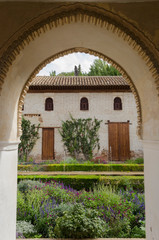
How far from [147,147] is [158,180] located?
60 centimetres

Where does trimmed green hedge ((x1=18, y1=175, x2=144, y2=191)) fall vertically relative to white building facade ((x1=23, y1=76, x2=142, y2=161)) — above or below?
below

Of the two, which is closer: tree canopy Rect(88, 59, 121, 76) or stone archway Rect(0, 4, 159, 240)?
stone archway Rect(0, 4, 159, 240)

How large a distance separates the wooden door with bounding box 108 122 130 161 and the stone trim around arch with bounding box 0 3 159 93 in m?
10.6

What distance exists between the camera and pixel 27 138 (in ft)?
41.4

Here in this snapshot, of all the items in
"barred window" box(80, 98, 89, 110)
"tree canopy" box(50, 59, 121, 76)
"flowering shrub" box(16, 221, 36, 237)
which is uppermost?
"tree canopy" box(50, 59, 121, 76)

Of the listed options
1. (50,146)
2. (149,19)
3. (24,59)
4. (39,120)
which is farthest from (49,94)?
(149,19)

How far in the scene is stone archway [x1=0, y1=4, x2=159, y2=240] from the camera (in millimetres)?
2396

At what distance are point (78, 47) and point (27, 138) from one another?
33.7 ft

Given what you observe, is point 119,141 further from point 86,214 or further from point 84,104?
point 86,214

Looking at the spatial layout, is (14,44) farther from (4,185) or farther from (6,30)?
(4,185)

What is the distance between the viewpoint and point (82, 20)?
246 cm

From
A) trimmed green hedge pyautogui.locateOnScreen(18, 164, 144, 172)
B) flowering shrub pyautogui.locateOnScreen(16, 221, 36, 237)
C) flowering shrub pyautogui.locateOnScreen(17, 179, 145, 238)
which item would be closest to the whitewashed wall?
trimmed green hedge pyautogui.locateOnScreen(18, 164, 144, 172)

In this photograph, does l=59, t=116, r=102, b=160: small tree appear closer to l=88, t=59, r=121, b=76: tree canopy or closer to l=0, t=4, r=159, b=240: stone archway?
l=88, t=59, r=121, b=76: tree canopy

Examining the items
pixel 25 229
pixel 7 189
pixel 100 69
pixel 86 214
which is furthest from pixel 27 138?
pixel 100 69
